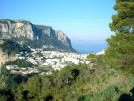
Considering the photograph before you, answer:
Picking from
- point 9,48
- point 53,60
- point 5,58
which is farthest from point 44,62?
point 9,48

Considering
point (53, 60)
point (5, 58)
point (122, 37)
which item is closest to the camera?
point (122, 37)

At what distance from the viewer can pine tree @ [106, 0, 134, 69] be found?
11.5 meters

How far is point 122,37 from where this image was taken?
12.1m

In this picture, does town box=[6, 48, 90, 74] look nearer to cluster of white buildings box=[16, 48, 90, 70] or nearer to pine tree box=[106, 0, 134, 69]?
cluster of white buildings box=[16, 48, 90, 70]

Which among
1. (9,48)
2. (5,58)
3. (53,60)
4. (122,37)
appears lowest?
(53,60)

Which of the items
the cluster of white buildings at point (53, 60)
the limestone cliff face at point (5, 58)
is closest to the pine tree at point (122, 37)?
the cluster of white buildings at point (53, 60)

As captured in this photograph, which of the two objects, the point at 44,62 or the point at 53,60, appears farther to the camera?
the point at 53,60

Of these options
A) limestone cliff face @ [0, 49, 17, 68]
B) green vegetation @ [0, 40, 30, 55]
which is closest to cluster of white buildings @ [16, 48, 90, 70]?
limestone cliff face @ [0, 49, 17, 68]

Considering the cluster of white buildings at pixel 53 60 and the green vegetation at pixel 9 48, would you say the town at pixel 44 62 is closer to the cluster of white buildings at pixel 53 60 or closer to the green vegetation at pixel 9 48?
the cluster of white buildings at pixel 53 60

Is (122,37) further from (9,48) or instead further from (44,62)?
(9,48)

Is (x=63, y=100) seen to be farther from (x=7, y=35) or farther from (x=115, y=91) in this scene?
(x=7, y=35)

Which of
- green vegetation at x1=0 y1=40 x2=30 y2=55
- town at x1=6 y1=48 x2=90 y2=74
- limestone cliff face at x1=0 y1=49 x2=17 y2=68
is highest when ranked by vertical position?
green vegetation at x1=0 y1=40 x2=30 y2=55

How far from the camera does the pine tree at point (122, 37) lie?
454 inches

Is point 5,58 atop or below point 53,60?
atop
